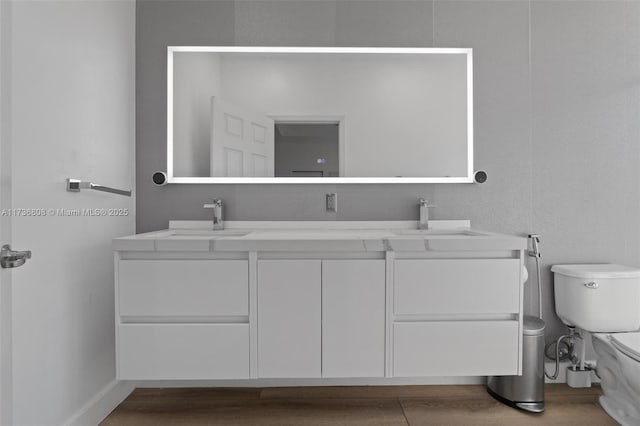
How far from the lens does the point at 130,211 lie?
1.97 meters

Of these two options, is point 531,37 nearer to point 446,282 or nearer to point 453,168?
point 453,168

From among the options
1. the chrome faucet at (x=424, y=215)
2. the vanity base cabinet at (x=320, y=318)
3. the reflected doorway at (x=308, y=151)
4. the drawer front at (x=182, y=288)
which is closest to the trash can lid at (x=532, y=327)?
the chrome faucet at (x=424, y=215)

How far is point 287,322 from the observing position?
148 centimetres

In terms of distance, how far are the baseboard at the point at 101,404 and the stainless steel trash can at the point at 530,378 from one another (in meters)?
1.95

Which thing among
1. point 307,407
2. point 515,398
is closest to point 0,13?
point 307,407

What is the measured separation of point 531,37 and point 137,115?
90.3 inches

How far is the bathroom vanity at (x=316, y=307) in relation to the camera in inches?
57.5

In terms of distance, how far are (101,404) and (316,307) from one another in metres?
1.15

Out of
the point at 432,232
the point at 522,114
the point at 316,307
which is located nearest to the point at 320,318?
the point at 316,307

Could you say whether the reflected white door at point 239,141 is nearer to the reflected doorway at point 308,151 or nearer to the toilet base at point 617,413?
the reflected doorway at point 308,151

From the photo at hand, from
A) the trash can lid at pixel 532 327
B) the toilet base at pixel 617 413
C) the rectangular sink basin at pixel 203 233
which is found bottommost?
the toilet base at pixel 617 413

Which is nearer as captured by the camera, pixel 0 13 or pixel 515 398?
pixel 0 13

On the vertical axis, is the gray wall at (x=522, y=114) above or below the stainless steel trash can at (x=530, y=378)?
above

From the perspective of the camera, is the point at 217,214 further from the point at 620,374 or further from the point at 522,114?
the point at 620,374
